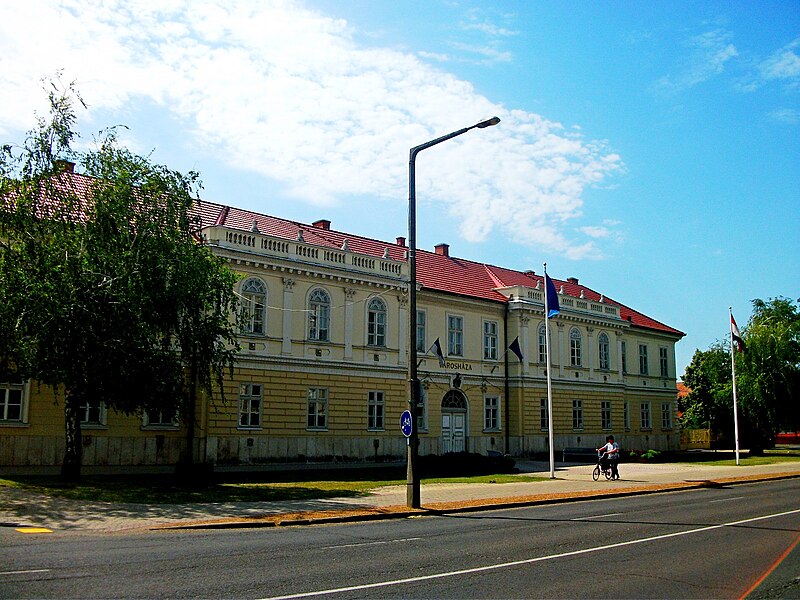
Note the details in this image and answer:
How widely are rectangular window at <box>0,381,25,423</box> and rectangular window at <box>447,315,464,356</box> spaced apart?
21.9m

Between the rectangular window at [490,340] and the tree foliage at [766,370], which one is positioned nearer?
the rectangular window at [490,340]

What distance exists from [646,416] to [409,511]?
40.9m

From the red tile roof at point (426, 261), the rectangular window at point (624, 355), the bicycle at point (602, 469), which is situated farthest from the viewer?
the rectangular window at point (624, 355)

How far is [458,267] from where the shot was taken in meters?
47.6

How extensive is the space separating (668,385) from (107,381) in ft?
154

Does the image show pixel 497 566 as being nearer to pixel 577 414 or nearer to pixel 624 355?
pixel 577 414

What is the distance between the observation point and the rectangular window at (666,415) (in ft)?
186

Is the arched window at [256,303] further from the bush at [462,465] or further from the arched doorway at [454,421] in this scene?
the arched doorway at [454,421]

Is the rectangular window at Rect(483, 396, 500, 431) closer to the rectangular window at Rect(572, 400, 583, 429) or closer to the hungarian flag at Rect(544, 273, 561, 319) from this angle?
→ the rectangular window at Rect(572, 400, 583, 429)

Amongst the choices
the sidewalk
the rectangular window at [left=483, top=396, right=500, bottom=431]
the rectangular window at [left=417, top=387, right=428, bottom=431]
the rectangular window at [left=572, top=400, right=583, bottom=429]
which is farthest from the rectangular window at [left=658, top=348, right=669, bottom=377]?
the sidewalk

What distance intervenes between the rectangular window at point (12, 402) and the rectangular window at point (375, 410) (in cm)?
1577

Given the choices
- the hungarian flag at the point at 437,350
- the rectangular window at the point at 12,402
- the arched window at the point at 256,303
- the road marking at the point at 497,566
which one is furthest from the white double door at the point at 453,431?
the road marking at the point at 497,566

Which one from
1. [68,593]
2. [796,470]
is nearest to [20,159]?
[68,593]

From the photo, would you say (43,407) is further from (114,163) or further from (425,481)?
(425,481)
